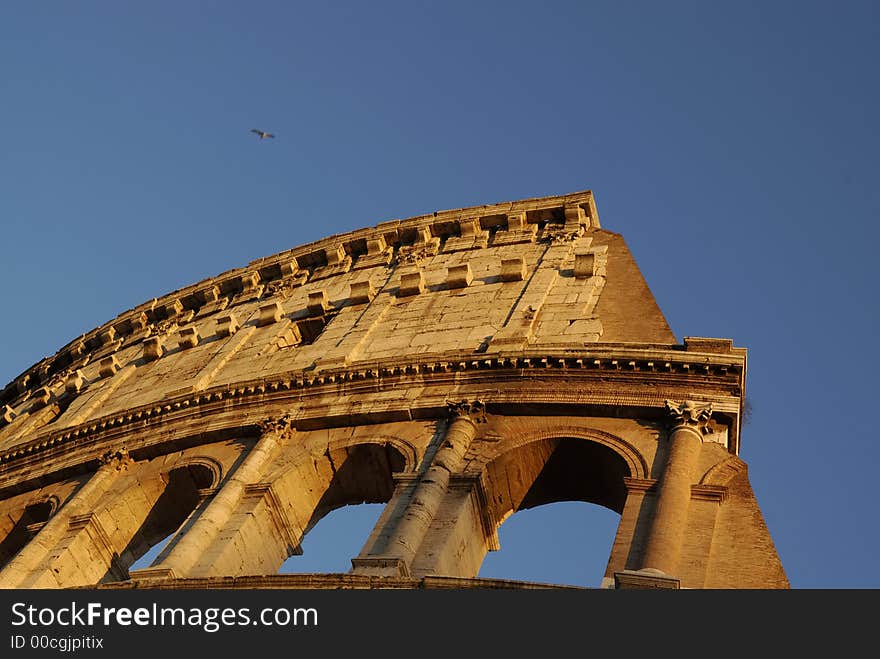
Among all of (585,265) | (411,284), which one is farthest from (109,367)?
(585,265)

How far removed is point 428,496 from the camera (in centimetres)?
2169

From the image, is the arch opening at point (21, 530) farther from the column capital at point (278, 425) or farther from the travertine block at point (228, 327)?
the travertine block at point (228, 327)

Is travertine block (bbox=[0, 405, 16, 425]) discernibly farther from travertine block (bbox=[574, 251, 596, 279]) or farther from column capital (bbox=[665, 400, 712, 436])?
column capital (bbox=[665, 400, 712, 436])

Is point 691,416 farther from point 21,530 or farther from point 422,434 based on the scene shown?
point 21,530

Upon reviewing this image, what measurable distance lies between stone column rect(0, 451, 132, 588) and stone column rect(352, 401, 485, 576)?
7.94m

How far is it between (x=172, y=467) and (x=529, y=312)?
8.24 metres

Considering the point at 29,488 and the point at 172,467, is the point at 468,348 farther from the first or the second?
the point at 29,488

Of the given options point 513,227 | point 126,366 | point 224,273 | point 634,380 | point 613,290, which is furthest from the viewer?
point 224,273

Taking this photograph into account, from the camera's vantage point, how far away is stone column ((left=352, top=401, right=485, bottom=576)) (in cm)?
1980

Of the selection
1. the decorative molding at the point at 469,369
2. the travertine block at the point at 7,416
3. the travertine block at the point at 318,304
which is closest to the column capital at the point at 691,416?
the decorative molding at the point at 469,369

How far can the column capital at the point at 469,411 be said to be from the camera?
24.0 metres

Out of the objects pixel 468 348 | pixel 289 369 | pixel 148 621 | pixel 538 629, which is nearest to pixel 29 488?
pixel 289 369

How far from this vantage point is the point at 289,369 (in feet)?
94.4

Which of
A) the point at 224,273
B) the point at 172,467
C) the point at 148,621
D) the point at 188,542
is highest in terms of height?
the point at 224,273
